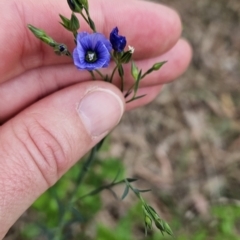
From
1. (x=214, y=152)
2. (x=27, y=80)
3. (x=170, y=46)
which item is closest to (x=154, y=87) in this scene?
(x=170, y=46)

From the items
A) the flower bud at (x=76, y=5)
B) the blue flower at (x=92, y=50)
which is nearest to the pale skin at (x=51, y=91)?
the blue flower at (x=92, y=50)

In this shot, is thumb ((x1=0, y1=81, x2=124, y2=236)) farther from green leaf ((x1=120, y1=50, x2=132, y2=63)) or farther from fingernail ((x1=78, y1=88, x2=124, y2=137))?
green leaf ((x1=120, y1=50, x2=132, y2=63))

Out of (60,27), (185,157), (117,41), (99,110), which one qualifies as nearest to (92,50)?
(117,41)

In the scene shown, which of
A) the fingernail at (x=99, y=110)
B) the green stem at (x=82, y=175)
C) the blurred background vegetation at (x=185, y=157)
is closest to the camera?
the fingernail at (x=99, y=110)

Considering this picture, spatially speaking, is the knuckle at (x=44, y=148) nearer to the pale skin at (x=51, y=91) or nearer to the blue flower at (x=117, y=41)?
the pale skin at (x=51, y=91)

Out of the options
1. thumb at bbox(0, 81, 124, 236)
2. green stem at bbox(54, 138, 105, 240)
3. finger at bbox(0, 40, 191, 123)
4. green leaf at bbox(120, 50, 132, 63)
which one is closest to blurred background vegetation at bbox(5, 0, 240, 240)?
green stem at bbox(54, 138, 105, 240)

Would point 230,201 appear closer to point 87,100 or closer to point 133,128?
point 133,128

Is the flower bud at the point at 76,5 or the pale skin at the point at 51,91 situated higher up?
the flower bud at the point at 76,5
